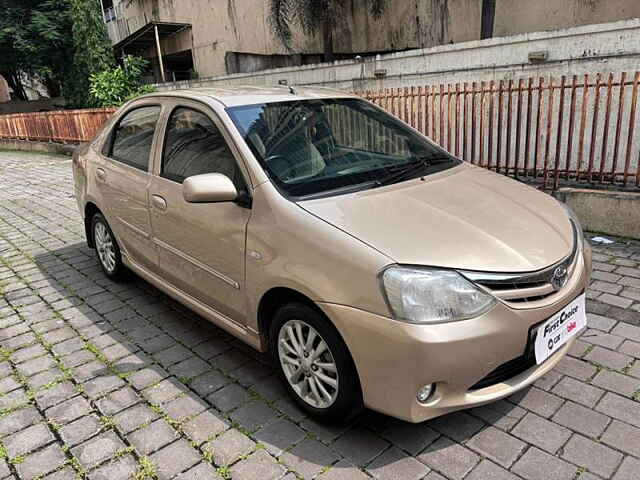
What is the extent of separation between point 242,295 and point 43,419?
1.30 metres

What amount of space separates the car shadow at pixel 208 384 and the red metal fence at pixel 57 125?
989 centimetres

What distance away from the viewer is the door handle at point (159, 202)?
338 centimetres

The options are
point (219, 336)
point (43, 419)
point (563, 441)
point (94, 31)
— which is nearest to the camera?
point (563, 441)

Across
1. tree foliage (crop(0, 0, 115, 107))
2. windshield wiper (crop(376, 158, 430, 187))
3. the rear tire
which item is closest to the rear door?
the rear tire

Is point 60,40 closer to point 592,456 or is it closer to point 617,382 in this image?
point 617,382

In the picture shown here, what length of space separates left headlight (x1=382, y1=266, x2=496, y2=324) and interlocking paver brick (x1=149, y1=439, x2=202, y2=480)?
125 cm

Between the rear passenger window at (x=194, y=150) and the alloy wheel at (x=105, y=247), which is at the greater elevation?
the rear passenger window at (x=194, y=150)

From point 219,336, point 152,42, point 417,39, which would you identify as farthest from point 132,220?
point 152,42

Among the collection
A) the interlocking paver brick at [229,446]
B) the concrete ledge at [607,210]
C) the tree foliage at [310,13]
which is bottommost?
the interlocking paver brick at [229,446]

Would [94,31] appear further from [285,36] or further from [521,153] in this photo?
[521,153]

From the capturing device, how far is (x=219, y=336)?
3641mm

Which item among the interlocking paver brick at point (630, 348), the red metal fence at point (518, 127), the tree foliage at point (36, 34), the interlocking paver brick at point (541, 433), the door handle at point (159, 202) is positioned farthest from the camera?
the tree foliage at point (36, 34)

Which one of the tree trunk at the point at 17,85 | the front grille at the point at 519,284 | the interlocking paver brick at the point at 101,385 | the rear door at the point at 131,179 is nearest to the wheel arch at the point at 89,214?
the rear door at the point at 131,179

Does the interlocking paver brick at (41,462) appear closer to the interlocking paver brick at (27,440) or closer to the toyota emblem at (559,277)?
the interlocking paver brick at (27,440)
